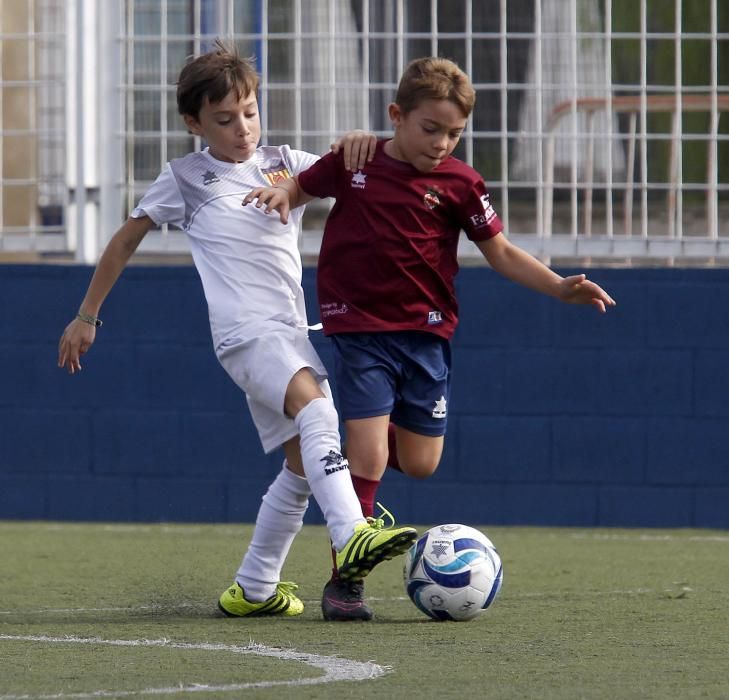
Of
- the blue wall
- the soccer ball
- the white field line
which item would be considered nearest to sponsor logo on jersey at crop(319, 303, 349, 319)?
the soccer ball

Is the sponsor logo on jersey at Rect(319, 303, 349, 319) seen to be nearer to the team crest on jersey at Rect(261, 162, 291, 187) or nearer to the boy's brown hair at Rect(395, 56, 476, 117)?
the team crest on jersey at Rect(261, 162, 291, 187)

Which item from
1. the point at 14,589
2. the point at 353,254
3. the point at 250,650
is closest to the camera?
the point at 250,650

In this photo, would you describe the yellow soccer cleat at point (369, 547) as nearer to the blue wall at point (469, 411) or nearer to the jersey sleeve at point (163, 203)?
the jersey sleeve at point (163, 203)

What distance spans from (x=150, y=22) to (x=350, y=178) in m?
3.44

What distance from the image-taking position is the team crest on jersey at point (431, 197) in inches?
171

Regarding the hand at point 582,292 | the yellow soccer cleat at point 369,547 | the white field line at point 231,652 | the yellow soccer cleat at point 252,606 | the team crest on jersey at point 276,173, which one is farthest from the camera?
the team crest on jersey at point 276,173

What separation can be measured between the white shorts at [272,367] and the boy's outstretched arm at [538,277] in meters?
0.61

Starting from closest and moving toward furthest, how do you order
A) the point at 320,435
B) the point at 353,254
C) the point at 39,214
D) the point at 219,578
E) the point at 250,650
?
the point at 250,650
the point at 320,435
the point at 353,254
the point at 219,578
the point at 39,214

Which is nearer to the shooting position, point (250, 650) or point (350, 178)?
point (250, 650)

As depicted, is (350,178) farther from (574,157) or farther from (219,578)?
(574,157)

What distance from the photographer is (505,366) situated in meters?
7.05

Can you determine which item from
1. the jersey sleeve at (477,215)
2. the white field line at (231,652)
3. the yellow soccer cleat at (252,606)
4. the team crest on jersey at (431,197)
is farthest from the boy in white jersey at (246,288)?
the white field line at (231,652)

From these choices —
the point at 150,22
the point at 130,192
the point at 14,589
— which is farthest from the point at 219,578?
the point at 150,22

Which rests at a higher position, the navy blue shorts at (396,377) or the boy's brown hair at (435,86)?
the boy's brown hair at (435,86)
